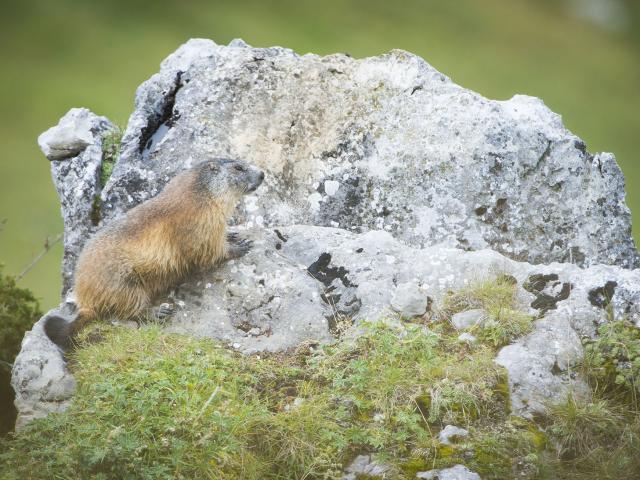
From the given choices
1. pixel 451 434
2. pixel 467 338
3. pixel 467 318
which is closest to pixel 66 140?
pixel 467 318

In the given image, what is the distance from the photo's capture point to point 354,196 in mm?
8844

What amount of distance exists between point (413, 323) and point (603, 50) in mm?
20725

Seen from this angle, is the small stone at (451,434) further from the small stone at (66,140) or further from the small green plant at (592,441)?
the small stone at (66,140)

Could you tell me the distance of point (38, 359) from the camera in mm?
7090

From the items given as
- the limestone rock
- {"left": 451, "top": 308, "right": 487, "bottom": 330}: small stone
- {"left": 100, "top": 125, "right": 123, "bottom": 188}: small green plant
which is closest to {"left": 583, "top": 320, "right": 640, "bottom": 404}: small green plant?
{"left": 451, "top": 308, "right": 487, "bottom": 330}: small stone

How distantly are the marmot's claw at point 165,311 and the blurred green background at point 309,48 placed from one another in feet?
34.6

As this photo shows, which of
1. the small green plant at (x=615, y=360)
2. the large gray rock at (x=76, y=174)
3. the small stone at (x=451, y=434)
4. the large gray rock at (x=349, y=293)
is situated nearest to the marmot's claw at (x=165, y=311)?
the large gray rock at (x=349, y=293)

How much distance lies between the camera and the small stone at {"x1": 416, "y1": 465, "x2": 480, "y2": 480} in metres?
5.51

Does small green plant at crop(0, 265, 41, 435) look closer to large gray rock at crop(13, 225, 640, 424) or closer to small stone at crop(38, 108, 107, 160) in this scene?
small stone at crop(38, 108, 107, 160)

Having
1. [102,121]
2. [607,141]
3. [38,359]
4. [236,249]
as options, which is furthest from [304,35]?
[38,359]

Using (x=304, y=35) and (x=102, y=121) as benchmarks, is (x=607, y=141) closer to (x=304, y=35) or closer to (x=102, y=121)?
(x=304, y=35)

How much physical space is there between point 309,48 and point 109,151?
1337 centimetres

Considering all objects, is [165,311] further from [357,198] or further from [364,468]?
[364,468]

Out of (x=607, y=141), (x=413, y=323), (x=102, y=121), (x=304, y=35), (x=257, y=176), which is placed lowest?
(x=413, y=323)
